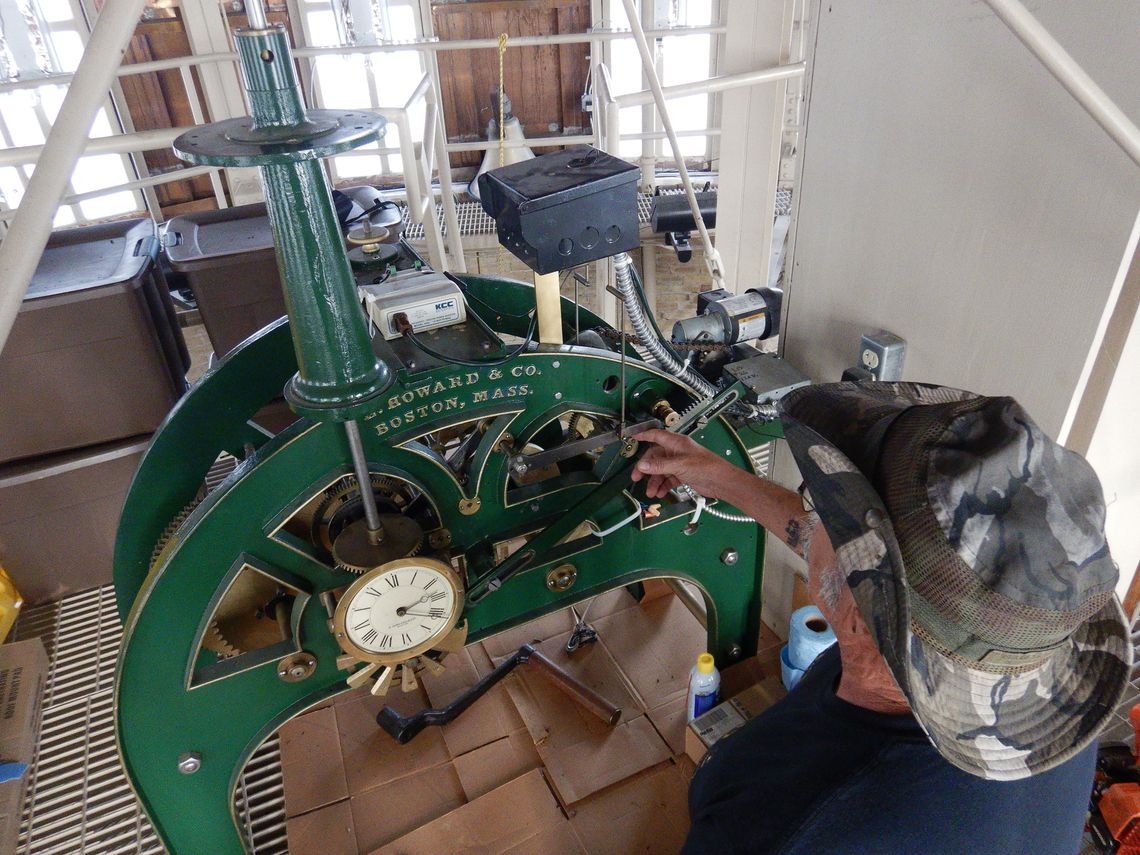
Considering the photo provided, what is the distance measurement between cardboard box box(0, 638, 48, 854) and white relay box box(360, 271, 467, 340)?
1354 mm

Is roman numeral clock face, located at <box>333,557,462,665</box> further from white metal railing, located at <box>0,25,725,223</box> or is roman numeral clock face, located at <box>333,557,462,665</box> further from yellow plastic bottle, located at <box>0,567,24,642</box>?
yellow plastic bottle, located at <box>0,567,24,642</box>

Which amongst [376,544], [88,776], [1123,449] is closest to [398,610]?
[376,544]

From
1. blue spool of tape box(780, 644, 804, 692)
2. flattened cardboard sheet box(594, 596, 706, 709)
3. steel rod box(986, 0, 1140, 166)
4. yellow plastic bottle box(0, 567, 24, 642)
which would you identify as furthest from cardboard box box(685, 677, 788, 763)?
yellow plastic bottle box(0, 567, 24, 642)

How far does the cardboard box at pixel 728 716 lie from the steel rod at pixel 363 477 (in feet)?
2.83

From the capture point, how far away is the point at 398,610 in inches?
48.6

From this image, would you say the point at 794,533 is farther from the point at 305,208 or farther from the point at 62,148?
the point at 62,148

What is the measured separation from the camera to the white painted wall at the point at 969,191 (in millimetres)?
990

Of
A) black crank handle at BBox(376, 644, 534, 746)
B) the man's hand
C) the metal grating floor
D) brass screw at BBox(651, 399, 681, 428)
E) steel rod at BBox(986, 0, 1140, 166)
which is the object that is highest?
steel rod at BBox(986, 0, 1140, 166)

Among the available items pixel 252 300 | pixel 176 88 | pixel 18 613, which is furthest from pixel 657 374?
pixel 176 88

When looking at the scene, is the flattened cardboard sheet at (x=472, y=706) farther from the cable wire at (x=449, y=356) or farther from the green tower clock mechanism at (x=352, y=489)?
the cable wire at (x=449, y=356)

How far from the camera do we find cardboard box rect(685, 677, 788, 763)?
1627 millimetres

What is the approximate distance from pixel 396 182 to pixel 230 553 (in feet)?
13.4

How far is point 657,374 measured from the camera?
4.54 feet

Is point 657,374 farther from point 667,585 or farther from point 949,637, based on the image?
point 667,585
